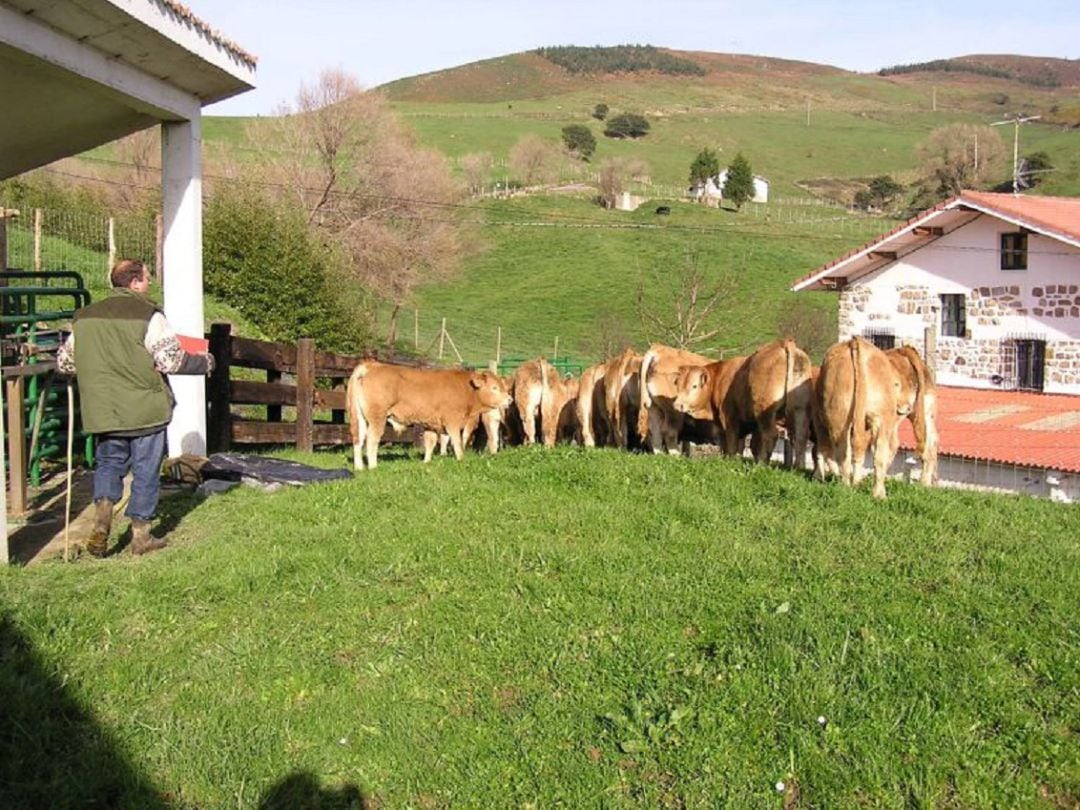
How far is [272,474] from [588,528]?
4055 mm

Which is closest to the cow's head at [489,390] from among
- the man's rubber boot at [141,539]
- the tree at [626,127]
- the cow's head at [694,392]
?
the cow's head at [694,392]

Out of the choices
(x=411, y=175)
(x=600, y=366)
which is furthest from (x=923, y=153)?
(x=600, y=366)

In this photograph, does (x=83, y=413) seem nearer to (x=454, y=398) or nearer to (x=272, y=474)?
(x=272, y=474)

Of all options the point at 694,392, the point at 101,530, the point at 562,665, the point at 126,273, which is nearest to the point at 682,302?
the point at 694,392

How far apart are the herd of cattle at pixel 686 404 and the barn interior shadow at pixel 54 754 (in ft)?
21.8

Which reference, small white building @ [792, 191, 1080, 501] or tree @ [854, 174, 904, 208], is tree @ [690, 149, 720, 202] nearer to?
tree @ [854, 174, 904, 208]

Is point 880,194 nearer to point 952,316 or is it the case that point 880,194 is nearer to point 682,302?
point 682,302

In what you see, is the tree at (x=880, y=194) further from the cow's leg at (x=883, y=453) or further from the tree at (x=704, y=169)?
the cow's leg at (x=883, y=453)

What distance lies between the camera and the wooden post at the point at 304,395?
1380 centimetres

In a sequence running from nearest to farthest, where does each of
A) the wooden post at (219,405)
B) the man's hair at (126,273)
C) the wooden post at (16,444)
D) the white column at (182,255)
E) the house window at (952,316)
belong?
the man's hair at (126,273) → the wooden post at (16,444) → the white column at (182,255) → the wooden post at (219,405) → the house window at (952,316)

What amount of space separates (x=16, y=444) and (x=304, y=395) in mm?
5399

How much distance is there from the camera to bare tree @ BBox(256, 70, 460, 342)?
45.1 m

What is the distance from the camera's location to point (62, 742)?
4.99 m

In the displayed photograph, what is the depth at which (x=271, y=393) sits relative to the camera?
13328 mm
